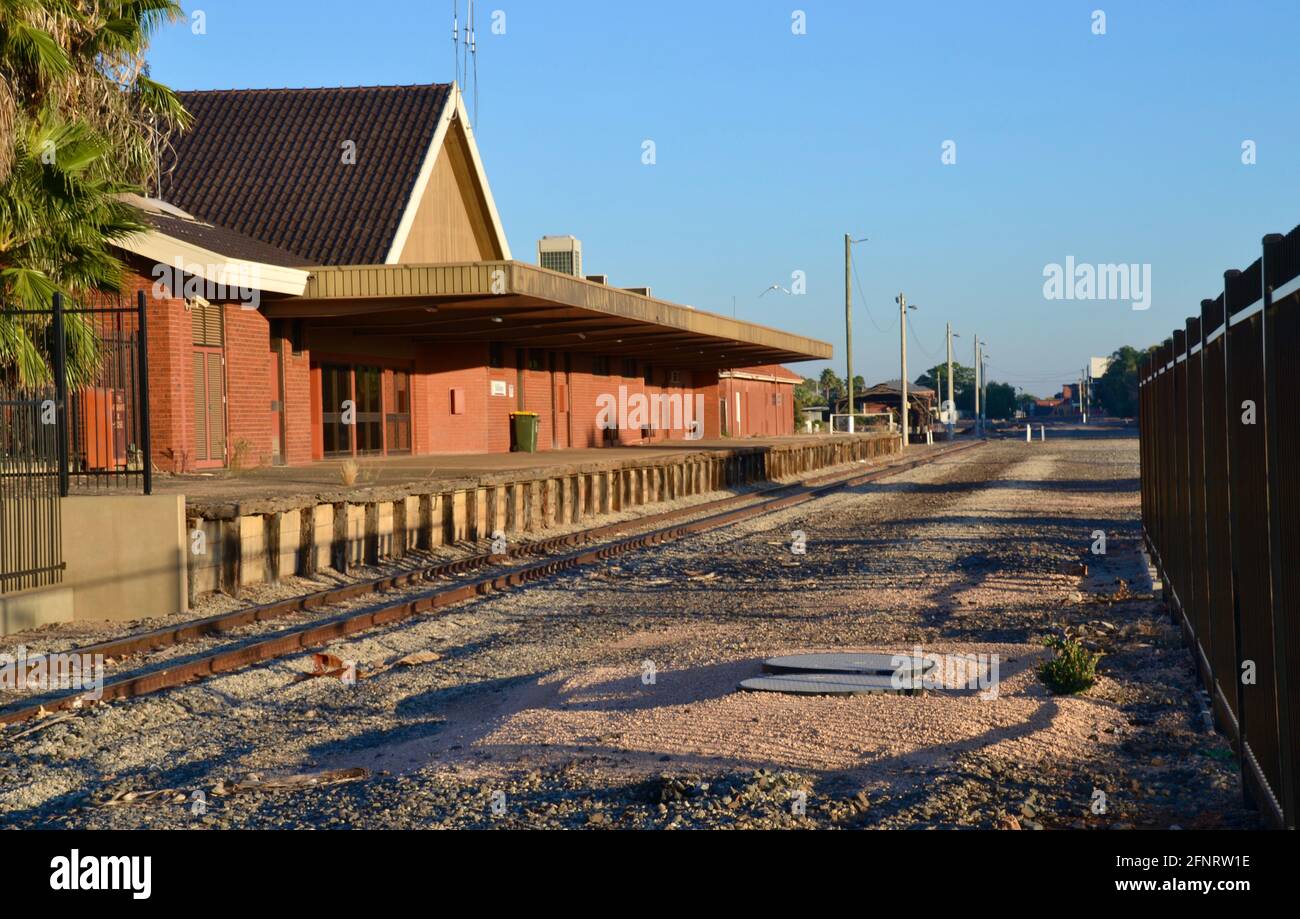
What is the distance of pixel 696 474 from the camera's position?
35.9 meters

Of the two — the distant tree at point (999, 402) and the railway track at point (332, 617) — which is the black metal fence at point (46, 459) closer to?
the railway track at point (332, 617)

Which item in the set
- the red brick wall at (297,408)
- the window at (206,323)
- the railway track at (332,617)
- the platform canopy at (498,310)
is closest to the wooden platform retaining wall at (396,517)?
the railway track at (332,617)

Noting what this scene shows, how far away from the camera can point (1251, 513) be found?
584cm

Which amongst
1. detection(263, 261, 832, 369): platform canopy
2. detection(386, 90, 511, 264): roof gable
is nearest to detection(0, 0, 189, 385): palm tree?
detection(263, 261, 832, 369): platform canopy

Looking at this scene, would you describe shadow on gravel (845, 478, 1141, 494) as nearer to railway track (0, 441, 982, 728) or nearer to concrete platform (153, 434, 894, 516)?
concrete platform (153, 434, 894, 516)

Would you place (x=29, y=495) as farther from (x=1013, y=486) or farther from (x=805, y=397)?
(x=805, y=397)

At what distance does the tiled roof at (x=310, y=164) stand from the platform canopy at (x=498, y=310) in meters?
2.59

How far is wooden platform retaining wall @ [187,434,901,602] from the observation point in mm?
15297

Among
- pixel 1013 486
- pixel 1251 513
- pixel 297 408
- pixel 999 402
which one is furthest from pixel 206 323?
pixel 999 402
